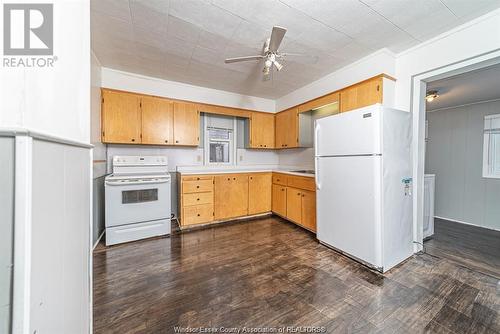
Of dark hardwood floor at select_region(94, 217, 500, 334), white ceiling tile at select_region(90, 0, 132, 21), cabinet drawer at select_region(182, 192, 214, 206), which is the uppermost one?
white ceiling tile at select_region(90, 0, 132, 21)

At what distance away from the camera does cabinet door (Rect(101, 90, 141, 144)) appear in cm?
294

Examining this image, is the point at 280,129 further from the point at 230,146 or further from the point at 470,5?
the point at 470,5

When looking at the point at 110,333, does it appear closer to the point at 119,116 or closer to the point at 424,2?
the point at 119,116

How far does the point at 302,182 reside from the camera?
3223 millimetres

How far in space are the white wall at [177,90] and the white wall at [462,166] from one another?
3.59 m

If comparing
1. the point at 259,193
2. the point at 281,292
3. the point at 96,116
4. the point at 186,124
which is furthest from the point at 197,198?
the point at 281,292

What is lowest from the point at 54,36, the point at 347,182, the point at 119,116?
the point at 347,182

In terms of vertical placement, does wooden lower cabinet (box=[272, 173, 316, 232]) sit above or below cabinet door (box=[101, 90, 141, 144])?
below

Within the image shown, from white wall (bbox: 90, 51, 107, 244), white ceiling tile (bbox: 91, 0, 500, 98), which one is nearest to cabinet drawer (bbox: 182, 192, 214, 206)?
white wall (bbox: 90, 51, 107, 244)

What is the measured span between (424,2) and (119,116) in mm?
3815

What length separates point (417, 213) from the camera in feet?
8.11

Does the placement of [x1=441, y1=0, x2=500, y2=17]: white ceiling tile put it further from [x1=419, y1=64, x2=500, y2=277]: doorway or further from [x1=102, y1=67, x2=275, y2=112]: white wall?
[x1=102, y1=67, x2=275, y2=112]: white wall

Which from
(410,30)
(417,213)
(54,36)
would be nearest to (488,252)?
(417,213)

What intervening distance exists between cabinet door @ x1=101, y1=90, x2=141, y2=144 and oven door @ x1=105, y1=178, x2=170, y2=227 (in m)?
0.77
